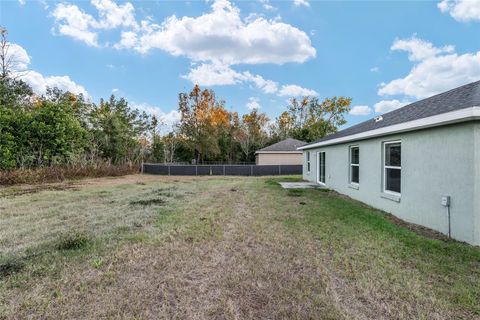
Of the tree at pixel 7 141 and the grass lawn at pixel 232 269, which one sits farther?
the tree at pixel 7 141

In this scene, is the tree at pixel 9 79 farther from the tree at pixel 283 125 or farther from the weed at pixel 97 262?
the tree at pixel 283 125

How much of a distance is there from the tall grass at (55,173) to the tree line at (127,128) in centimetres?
104

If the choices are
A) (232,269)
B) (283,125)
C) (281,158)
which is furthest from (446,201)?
(283,125)

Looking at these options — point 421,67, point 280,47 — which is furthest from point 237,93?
point 421,67

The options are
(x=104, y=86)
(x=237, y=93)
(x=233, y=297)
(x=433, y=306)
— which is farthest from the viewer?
(x=237, y=93)

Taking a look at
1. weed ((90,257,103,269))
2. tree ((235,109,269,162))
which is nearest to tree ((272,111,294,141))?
tree ((235,109,269,162))

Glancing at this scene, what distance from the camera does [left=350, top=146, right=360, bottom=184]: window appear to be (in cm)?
850

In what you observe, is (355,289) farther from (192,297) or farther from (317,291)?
(192,297)

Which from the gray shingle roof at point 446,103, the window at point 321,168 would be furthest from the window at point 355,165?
the window at point 321,168

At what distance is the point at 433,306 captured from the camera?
242 centimetres

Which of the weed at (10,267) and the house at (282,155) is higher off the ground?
the house at (282,155)

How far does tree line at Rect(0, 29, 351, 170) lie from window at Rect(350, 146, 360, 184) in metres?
17.0

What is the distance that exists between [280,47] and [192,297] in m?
19.9

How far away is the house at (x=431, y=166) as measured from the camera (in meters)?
4.00
